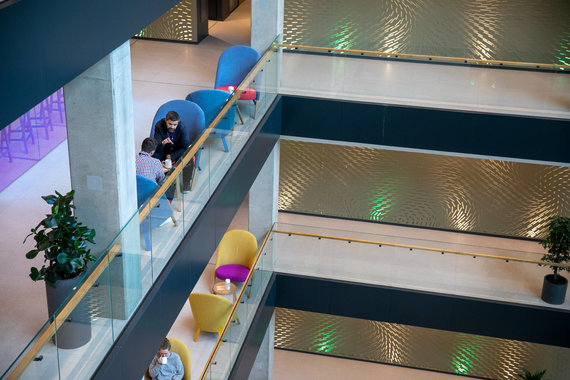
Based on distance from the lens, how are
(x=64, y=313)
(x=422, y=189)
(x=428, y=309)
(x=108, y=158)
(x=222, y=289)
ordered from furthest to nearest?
(x=422, y=189) < (x=428, y=309) < (x=222, y=289) < (x=108, y=158) < (x=64, y=313)

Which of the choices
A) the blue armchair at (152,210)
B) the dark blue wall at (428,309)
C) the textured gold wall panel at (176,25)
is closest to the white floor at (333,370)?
the dark blue wall at (428,309)

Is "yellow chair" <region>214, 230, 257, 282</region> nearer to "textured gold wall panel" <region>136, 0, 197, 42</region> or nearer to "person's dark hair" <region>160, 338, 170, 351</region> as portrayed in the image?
"person's dark hair" <region>160, 338, 170, 351</region>

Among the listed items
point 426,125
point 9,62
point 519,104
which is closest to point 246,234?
point 426,125

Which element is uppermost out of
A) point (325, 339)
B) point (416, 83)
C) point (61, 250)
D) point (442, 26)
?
point (442, 26)

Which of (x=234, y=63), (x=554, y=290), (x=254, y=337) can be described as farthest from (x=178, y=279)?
(x=554, y=290)

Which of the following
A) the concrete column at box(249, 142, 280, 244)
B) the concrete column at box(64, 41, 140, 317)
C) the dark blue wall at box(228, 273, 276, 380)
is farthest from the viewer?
the concrete column at box(249, 142, 280, 244)

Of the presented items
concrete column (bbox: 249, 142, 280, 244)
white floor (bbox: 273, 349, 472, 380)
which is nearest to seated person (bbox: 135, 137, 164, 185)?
concrete column (bbox: 249, 142, 280, 244)

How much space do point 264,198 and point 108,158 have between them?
21.1 feet

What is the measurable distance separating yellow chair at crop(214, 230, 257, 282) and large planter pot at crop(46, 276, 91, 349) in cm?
539

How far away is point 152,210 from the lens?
6270 mm

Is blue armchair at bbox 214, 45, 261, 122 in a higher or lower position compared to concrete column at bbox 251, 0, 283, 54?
lower

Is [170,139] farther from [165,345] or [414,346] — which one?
[414,346]

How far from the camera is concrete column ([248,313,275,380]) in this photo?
13.0m

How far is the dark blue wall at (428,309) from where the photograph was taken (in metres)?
11.1
